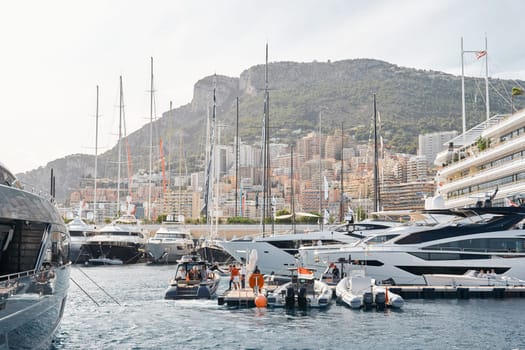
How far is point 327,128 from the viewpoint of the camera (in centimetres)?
16700

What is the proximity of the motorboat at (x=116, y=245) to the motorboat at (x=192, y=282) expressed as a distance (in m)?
29.8

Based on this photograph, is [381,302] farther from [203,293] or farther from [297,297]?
[203,293]

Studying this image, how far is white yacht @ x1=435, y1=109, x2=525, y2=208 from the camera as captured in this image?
138ft

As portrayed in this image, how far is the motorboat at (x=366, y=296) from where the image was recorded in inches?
968

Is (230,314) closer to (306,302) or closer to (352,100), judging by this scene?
(306,302)

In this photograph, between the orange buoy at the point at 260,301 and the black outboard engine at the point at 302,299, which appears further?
the black outboard engine at the point at 302,299

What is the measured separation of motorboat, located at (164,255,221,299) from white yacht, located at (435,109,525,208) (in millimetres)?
19165

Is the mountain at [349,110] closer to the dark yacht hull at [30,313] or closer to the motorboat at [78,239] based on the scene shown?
the motorboat at [78,239]

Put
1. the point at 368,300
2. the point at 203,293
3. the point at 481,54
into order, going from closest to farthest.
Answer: the point at 368,300, the point at 203,293, the point at 481,54

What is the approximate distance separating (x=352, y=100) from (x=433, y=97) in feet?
71.8

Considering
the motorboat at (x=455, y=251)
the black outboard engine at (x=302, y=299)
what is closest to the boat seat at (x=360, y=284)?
the black outboard engine at (x=302, y=299)

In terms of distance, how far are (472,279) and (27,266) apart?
22.8 metres

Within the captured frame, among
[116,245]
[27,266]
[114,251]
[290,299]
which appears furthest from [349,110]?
[27,266]

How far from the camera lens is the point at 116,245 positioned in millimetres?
58438
